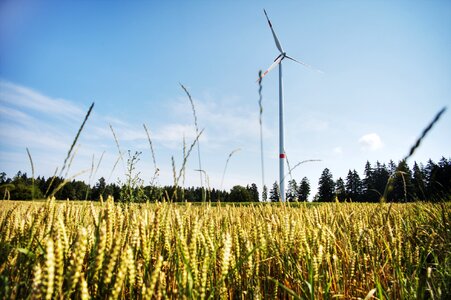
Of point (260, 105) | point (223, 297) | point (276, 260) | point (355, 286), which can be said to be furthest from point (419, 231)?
point (223, 297)

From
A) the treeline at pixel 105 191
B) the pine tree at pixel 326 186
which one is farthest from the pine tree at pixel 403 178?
the pine tree at pixel 326 186

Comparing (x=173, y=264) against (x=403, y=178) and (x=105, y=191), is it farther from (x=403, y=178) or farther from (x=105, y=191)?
(x=105, y=191)

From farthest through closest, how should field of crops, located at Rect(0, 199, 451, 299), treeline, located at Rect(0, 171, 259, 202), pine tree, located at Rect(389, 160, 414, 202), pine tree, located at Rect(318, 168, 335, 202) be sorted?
pine tree, located at Rect(318, 168, 335, 202) < treeline, located at Rect(0, 171, 259, 202) < pine tree, located at Rect(389, 160, 414, 202) < field of crops, located at Rect(0, 199, 451, 299)

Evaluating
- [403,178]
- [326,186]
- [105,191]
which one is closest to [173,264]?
[403,178]

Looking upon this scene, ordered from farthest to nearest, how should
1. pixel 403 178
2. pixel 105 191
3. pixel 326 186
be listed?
pixel 326 186, pixel 105 191, pixel 403 178

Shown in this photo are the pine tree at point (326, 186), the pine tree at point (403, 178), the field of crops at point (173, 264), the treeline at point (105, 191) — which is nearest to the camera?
the field of crops at point (173, 264)

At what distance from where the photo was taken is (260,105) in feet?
6.05

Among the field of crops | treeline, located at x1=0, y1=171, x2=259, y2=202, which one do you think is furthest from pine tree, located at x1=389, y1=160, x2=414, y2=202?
treeline, located at x1=0, y1=171, x2=259, y2=202

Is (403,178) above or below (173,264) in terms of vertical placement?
above

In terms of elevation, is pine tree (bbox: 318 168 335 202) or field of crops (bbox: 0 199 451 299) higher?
pine tree (bbox: 318 168 335 202)

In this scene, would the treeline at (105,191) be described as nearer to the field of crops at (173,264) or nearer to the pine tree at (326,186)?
the field of crops at (173,264)

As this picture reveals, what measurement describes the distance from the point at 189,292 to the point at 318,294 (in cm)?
89

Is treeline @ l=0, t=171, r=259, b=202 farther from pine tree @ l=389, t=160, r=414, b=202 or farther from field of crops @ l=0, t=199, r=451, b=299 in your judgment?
pine tree @ l=389, t=160, r=414, b=202

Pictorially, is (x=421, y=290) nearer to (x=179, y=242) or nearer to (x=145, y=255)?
(x=179, y=242)
